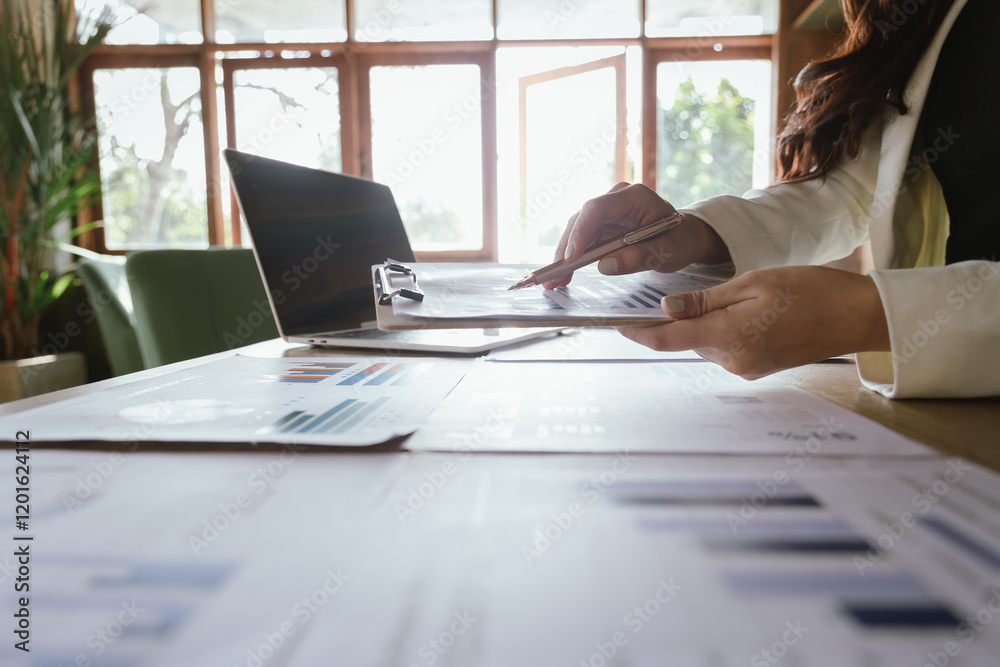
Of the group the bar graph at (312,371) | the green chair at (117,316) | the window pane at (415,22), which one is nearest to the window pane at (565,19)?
the window pane at (415,22)

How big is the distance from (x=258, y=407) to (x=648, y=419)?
275 millimetres

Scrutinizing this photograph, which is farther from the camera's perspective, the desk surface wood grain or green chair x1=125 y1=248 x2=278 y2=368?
green chair x1=125 y1=248 x2=278 y2=368

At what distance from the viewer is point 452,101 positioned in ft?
10.7

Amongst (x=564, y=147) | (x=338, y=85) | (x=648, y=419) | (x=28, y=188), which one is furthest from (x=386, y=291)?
(x=338, y=85)

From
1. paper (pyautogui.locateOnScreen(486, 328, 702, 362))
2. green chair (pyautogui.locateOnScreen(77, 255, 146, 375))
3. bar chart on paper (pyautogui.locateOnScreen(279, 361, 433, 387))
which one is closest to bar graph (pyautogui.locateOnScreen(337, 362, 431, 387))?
bar chart on paper (pyautogui.locateOnScreen(279, 361, 433, 387))

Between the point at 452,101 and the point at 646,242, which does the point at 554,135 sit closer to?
the point at 452,101

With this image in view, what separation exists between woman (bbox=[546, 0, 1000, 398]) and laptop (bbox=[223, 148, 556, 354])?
25 centimetres

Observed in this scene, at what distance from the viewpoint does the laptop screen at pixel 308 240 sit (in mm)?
762

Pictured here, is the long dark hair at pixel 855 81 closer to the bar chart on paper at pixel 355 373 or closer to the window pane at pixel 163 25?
the bar chart on paper at pixel 355 373

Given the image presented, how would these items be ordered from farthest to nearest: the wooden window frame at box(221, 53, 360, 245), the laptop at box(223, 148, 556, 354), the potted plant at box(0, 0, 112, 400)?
1. the wooden window frame at box(221, 53, 360, 245)
2. the potted plant at box(0, 0, 112, 400)
3. the laptop at box(223, 148, 556, 354)

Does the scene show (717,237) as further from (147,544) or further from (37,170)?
(37,170)

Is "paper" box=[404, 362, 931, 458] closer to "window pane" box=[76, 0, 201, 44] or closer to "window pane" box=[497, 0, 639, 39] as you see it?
"window pane" box=[497, 0, 639, 39]

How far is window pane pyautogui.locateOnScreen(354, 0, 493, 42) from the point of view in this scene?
3166 millimetres

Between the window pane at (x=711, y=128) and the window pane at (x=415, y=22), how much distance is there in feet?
3.47
